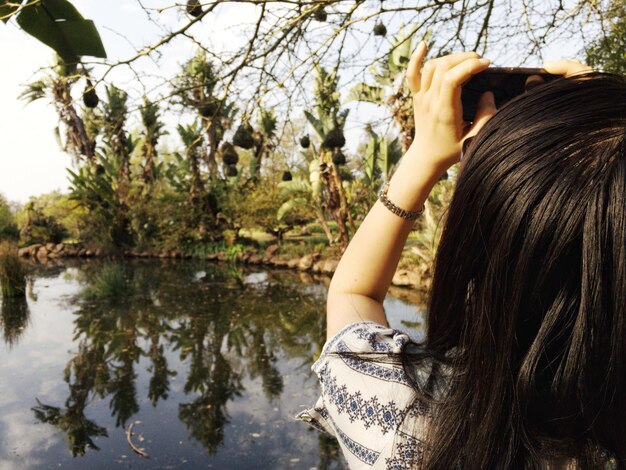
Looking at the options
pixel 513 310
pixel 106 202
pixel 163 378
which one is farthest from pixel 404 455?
Result: pixel 106 202

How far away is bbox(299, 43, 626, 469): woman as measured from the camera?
520mm

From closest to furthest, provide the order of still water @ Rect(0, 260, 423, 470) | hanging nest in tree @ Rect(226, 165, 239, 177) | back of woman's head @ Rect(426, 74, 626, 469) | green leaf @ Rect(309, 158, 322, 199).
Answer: back of woman's head @ Rect(426, 74, 626, 469) → still water @ Rect(0, 260, 423, 470) → green leaf @ Rect(309, 158, 322, 199) → hanging nest in tree @ Rect(226, 165, 239, 177)

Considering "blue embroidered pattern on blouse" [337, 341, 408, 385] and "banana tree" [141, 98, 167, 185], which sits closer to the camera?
"blue embroidered pattern on blouse" [337, 341, 408, 385]

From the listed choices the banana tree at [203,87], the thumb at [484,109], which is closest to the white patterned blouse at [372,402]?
the thumb at [484,109]

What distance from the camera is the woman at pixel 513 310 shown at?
520 mm

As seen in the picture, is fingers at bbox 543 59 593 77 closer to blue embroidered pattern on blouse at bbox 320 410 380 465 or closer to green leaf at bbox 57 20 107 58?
blue embroidered pattern on blouse at bbox 320 410 380 465

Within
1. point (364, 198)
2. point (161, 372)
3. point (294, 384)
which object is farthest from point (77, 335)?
point (364, 198)

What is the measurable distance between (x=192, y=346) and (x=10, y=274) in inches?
236

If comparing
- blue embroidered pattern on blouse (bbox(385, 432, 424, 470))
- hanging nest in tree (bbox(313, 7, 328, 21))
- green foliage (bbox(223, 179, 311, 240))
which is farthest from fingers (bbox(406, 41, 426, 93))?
green foliage (bbox(223, 179, 311, 240))

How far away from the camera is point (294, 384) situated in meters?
5.71

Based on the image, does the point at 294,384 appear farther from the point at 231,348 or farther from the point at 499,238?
the point at 499,238

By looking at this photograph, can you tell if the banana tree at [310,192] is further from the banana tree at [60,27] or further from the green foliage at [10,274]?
the banana tree at [60,27]

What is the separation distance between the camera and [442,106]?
65 cm

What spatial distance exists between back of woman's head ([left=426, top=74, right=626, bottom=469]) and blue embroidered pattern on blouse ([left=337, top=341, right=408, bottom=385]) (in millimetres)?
59
